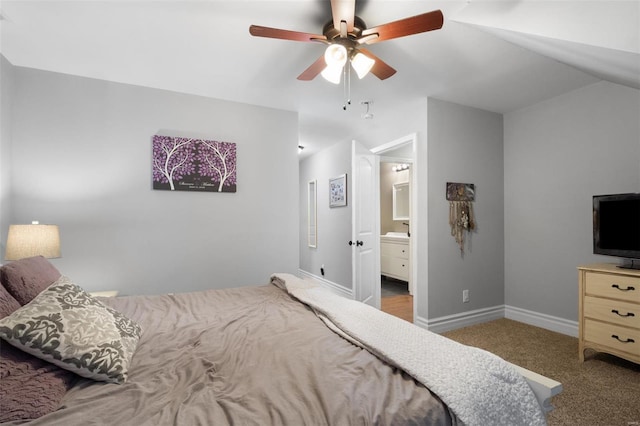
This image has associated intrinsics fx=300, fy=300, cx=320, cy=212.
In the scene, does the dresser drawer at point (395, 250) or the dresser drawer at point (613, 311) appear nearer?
the dresser drawer at point (613, 311)

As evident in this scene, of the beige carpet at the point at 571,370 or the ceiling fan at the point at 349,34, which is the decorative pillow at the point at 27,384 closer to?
the ceiling fan at the point at 349,34

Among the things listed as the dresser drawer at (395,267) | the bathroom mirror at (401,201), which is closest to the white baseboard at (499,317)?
the dresser drawer at (395,267)

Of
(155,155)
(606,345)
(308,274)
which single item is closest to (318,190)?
(308,274)

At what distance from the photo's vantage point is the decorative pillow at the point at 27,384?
0.77m

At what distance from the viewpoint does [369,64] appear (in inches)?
72.8

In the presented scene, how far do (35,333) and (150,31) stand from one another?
75.6 inches

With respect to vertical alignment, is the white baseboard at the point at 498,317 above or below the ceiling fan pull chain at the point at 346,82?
below

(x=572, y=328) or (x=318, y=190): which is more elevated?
(x=318, y=190)

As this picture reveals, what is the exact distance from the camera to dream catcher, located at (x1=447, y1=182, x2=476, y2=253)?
10.7 ft

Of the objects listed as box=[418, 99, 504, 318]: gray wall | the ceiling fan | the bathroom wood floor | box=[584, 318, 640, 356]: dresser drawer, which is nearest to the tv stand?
box=[584, 318, 640, 356]: dresser drawer

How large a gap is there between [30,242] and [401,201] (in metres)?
5.16

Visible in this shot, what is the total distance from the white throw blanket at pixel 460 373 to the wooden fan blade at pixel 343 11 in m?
1.54

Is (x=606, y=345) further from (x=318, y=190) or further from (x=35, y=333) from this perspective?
(x=318, y=190)

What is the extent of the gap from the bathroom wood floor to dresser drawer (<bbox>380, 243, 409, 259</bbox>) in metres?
0.70
